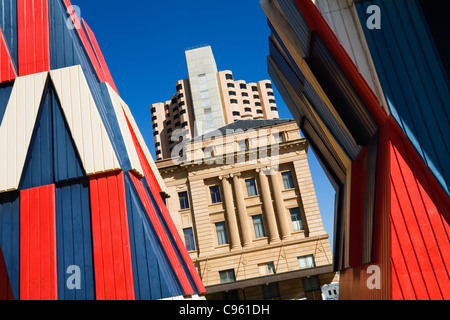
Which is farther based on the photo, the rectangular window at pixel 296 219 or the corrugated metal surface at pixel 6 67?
the rectangular window at pixel 296 219

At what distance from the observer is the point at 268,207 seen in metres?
41.0

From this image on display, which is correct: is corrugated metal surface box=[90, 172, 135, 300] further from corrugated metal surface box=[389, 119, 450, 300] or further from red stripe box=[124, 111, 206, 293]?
corrugated metal surface box=[389, 119, 450, 300]

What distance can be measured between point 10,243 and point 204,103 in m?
81.4

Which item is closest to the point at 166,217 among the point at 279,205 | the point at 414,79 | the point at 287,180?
the point at 414,79

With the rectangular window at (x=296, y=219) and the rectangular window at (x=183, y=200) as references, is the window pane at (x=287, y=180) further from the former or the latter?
the rectangular window at (x=183, y=200)

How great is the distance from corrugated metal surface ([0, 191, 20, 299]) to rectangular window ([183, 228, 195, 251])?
103ft

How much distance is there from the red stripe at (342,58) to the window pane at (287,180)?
3201 cm

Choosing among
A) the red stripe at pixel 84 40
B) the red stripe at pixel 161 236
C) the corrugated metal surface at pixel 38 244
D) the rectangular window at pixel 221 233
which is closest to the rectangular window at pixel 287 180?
the rectangular window at pixel 221 233

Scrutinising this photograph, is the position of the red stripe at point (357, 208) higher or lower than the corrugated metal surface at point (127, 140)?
lower

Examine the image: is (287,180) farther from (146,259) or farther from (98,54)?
(146,259)

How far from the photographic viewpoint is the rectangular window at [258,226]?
41.1 metres

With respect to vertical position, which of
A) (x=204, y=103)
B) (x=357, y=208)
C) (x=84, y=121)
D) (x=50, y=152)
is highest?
(x=204, y=103)
